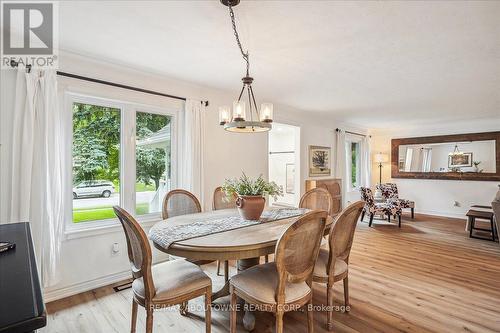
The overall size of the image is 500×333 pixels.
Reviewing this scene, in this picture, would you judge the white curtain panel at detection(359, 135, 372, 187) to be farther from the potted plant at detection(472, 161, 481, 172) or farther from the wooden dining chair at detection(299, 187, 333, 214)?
the wooden dining chair at detection(299, 187, 333, 214)

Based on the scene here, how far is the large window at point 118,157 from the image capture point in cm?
291

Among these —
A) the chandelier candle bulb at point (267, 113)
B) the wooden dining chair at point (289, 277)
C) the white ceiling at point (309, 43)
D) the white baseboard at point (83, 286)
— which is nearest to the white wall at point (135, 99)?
the white baseboard at point (83, 286)

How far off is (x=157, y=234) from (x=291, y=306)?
3.57 feet

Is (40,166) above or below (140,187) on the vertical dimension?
above

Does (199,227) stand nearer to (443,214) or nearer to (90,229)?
(90,229)

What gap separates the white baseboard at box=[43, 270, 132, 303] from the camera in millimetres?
2613

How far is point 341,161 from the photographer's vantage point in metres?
6.65

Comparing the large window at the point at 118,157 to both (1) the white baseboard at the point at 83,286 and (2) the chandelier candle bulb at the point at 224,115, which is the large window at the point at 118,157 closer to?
(1) the white baseboard at the point at 83,286

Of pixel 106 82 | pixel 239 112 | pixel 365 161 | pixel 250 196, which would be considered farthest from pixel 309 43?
pixel 365 161

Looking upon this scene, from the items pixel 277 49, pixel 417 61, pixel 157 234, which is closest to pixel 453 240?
pixel 417 61

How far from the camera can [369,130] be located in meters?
7.86

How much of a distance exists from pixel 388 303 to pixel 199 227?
193 centimetres

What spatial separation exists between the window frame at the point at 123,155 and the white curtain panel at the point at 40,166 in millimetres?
187

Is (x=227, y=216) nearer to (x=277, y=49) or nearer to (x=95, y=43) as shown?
(x=277, y=49)
